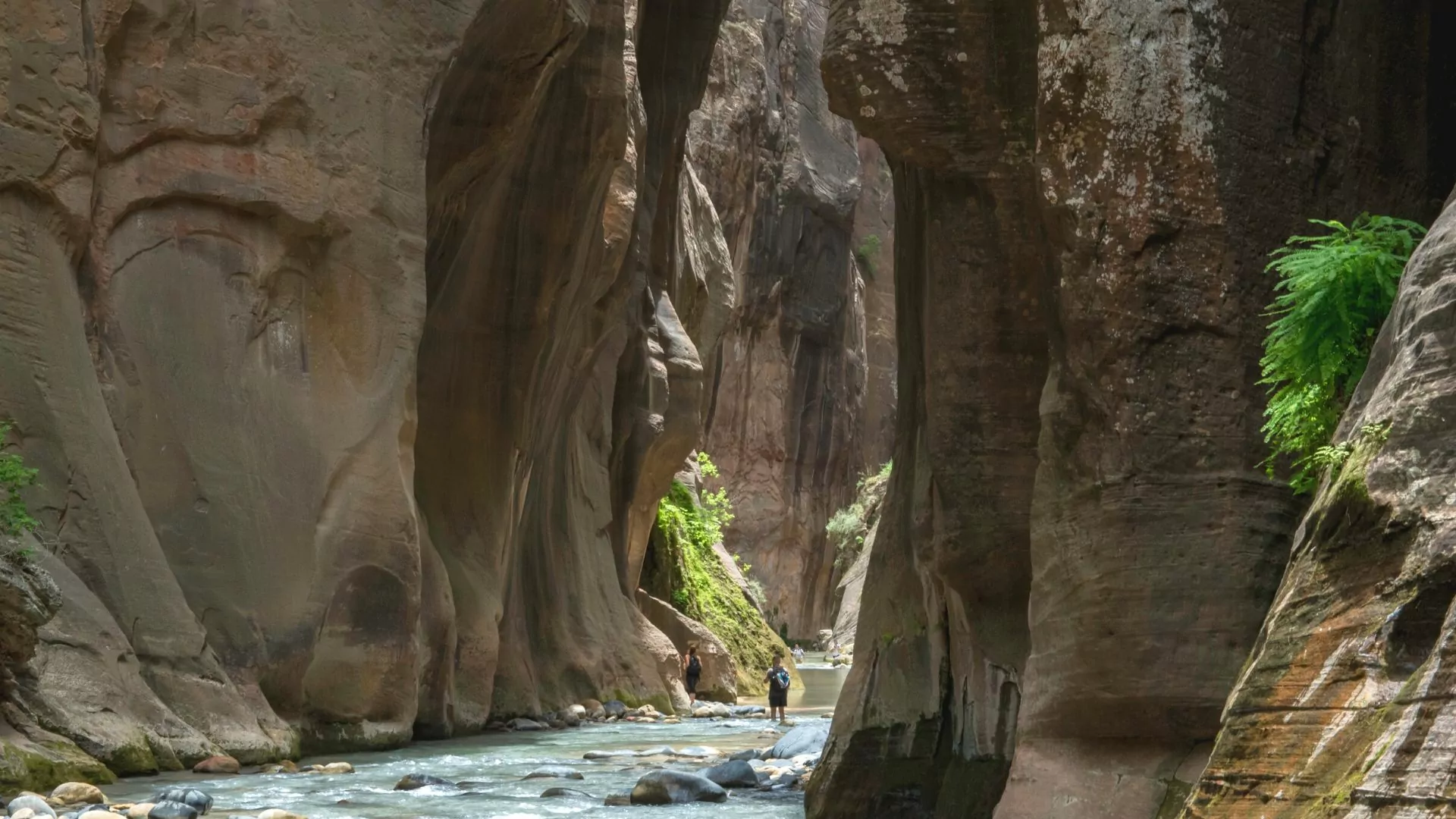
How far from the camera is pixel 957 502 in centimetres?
1016

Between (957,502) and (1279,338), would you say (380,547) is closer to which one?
(957,502)

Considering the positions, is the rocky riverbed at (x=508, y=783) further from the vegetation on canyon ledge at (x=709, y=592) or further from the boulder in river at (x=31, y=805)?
the vegetation on canyon ledge at (x=709, y=592)

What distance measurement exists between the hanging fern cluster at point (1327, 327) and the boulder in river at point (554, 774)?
25.4 feet

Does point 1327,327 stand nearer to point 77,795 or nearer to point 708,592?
point 77,795

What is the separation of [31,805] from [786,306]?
49577mm

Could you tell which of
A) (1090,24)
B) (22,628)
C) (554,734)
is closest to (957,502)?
(1090,24)

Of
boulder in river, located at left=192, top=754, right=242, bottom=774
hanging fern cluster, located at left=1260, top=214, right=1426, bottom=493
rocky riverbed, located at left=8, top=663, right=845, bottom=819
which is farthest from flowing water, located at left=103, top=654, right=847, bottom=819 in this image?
hanging fern cluster, located at left=1260, top=214, right=1426, bottom=493

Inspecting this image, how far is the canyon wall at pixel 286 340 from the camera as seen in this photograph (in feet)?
40.0

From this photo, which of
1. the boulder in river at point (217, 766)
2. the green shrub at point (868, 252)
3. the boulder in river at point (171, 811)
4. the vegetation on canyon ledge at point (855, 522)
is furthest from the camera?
the green shrub at point (868, 252)

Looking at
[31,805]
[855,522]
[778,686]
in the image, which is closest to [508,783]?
[31,805]

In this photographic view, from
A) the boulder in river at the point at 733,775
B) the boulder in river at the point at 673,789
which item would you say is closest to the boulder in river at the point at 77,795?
the boulder in river at the point at 673,789

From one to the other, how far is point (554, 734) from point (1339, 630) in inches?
589

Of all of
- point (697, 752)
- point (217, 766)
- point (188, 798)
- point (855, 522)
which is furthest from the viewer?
point (855, 522)

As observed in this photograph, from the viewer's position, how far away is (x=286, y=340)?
48.6ft
